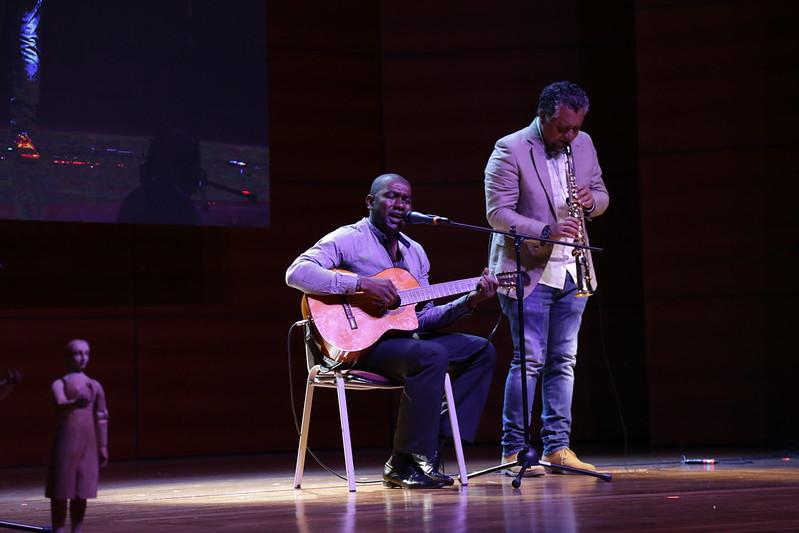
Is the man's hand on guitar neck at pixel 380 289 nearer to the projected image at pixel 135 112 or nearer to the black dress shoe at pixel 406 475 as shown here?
the black dress shoe at pixel 406 475

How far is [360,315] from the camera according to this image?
4215 millimetres

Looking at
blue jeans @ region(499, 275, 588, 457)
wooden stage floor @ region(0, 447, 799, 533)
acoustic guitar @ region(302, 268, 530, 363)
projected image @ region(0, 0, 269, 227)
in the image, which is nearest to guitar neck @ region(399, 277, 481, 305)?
acoustic guitar @ region(302, 268, 530, 363)

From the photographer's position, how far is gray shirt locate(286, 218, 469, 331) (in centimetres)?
415

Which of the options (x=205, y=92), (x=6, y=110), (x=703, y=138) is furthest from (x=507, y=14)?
(x=6, y=110)

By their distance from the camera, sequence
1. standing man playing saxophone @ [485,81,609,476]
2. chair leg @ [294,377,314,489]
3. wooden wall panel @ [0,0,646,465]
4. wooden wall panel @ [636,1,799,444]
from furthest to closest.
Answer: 1. wooden wall panel @ [0,0,646,465]
2. wooden wall panel @ [636,1,799,444]
3. standing man playing saxophone @ [485,81,609,476]
4. chair leg @ [294,377,314,489]

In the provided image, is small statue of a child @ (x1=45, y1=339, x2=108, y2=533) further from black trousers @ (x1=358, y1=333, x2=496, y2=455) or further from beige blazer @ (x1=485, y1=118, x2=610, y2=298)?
beige blazer @ (x1=485, y1=118, x2=610, y2=298)

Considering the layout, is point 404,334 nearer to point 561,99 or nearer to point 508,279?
point 508,279

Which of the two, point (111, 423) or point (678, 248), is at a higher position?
point (678, 248)

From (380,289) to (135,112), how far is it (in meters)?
2.32

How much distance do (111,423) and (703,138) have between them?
366 centimetres

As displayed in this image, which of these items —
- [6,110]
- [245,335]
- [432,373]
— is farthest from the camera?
[245,335]

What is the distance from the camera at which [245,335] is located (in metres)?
6.50

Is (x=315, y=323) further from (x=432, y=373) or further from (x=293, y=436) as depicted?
(x=293, y=436)

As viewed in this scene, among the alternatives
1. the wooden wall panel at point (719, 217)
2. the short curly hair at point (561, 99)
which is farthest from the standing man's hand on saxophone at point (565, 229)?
the wooden wall panel at point (719, 217)
